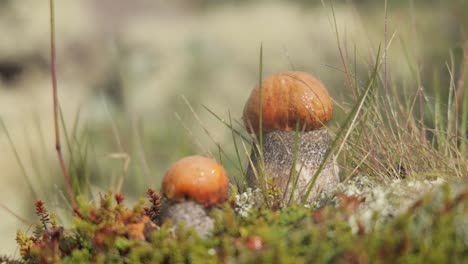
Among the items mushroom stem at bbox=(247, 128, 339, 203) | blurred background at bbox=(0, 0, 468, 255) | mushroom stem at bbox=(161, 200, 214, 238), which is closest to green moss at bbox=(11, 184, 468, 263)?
mushroom stem at bbox=(161, 200, 214, 238)

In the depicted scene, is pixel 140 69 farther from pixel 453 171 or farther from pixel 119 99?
pixel 453 171

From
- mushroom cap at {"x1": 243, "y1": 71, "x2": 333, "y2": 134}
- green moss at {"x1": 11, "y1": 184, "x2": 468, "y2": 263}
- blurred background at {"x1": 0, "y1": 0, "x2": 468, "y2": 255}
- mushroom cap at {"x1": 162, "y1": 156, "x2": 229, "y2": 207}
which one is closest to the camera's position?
green moss at {"x1": 11, "y1": 184, "x2": 468, "y2": 263}

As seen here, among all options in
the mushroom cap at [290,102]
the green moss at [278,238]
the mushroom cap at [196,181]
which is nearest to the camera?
the green moss at [278,238]

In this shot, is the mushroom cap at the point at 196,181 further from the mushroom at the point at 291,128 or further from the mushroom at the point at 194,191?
the mushroom at the point at 291,128

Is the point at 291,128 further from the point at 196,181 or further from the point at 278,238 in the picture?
the point at 278,238

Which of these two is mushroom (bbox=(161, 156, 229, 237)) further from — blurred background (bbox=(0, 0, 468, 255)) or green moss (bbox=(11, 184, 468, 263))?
blurred background (bbox=(0, 0, 468, 255))

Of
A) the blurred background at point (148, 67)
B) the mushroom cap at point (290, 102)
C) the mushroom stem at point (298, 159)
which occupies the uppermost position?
the mushroom cap at point (290, 102)

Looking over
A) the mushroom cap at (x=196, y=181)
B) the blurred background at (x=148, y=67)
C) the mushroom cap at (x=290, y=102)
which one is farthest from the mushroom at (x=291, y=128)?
Result: the blurred background at (x=148, y=67)
